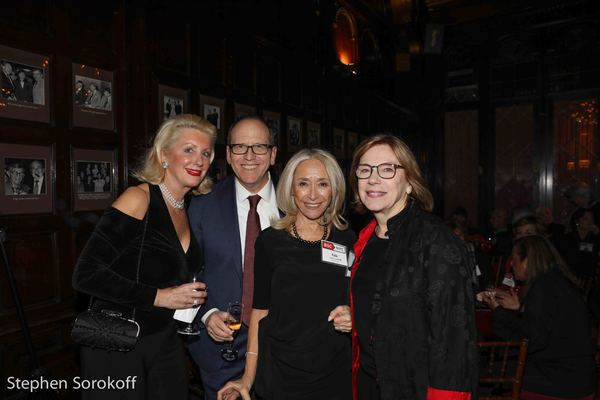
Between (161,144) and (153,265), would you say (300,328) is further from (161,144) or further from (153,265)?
(161,144)

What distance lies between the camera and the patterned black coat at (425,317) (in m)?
1.35

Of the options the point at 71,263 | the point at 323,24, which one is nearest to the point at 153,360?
the point at 71,263

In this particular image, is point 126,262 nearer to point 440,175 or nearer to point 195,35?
point 195,35

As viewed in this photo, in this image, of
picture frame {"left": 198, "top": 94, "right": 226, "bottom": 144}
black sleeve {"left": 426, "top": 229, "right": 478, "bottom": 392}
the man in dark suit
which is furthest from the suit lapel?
picture frame {"left": 198, "top": 94, "right": 226, "bottom": 144}

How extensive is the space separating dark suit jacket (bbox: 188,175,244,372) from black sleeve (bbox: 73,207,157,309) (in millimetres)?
379

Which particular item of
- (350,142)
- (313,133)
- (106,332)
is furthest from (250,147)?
(350,142)

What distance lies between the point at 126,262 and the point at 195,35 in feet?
8.82

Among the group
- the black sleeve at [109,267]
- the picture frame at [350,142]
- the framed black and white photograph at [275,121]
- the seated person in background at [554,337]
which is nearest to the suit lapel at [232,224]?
the black sleeve at [109,267]

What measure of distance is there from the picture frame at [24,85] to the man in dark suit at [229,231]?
4.27 ft

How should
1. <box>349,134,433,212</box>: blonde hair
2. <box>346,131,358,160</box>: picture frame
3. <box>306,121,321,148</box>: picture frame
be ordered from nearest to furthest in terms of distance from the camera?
1. <box>349,134,433,212</box>: blonde hair
2. <box>306,121,321,148</box>: picture frame
3. <box>346,131,358,160</box>: picture frame

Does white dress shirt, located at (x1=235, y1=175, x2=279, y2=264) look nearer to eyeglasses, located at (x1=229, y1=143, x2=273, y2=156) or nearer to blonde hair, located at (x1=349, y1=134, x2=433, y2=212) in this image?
eyeglasses, located at (x1=229, y1=143, x2=273, y2=156)

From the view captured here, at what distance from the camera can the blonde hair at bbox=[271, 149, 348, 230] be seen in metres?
2.00

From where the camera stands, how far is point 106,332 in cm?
171

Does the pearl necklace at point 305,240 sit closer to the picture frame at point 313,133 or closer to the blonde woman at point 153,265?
the blonde woman at point 153,265
